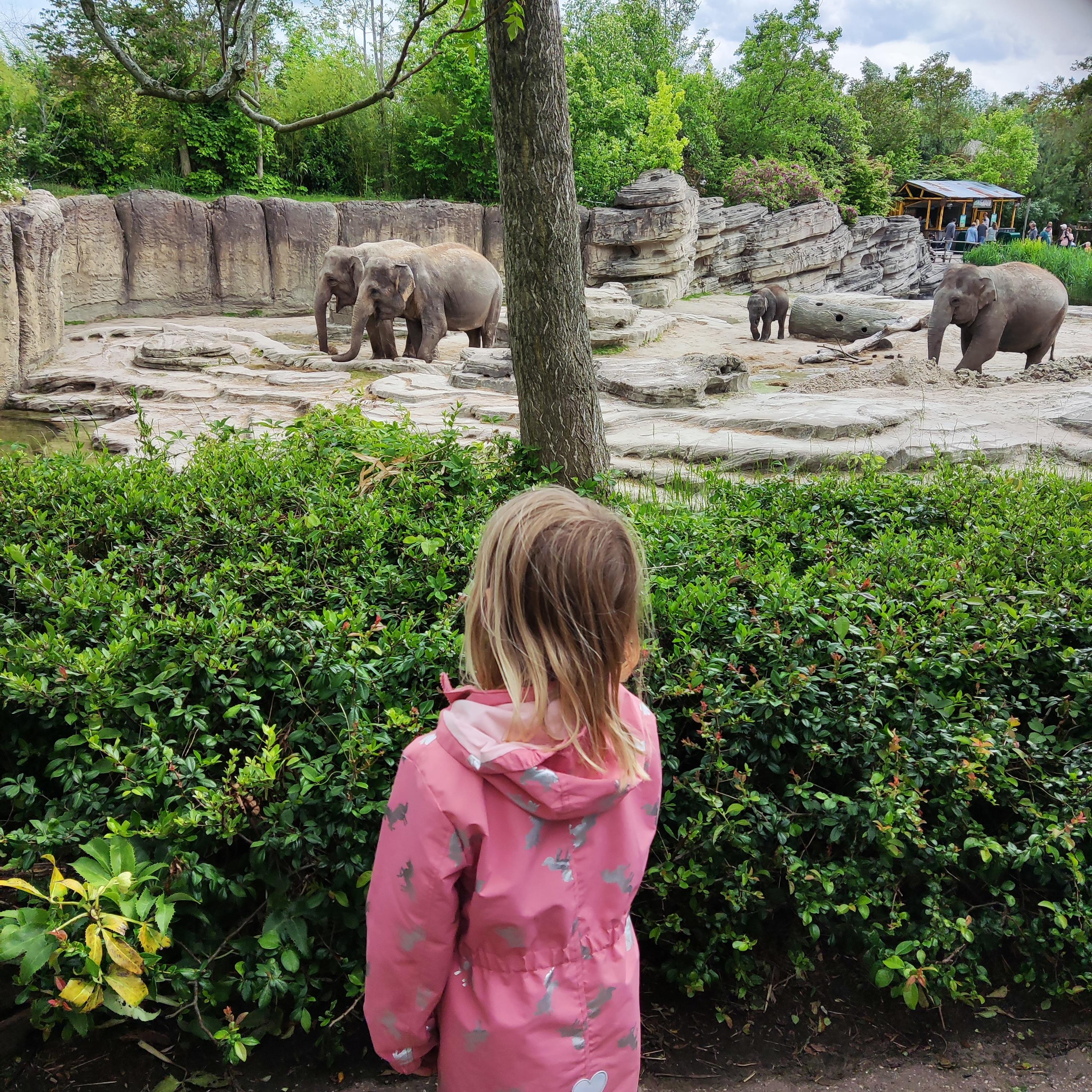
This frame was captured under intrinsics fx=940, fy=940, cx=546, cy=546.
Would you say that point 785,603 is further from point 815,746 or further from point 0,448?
point 0,448

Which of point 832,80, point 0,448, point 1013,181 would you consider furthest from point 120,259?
point 1013,181

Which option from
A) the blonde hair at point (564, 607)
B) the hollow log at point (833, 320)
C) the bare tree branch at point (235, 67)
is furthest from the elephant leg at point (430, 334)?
the blonde hair at point (564, 607)

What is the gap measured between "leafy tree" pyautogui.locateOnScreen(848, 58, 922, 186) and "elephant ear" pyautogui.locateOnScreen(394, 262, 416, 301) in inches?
1215

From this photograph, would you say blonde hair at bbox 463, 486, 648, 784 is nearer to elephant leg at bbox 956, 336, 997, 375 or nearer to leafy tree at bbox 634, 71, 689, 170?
elephant leg at bbox 956, 336, 997, 375

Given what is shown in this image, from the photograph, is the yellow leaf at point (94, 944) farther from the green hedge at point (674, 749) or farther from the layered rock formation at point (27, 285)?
the layered rock formation at point (27, 285)

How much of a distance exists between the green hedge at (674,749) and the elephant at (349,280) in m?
9.88

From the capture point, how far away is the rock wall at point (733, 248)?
2103 centimetres

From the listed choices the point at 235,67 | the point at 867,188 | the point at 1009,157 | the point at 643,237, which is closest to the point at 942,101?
the point at 1009,157

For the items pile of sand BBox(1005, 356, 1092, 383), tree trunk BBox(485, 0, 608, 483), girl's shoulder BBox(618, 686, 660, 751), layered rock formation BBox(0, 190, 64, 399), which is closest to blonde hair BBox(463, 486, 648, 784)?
girl's shoulder BBox(618, 686, 660, 751)

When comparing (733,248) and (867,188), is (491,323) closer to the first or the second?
(733,248)

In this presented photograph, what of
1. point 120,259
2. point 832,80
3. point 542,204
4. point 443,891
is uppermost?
point 832,80

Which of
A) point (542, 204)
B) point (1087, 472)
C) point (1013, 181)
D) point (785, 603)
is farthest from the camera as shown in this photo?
point (1013, 181)

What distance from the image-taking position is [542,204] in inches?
155

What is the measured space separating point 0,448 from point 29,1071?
6.38 meters
